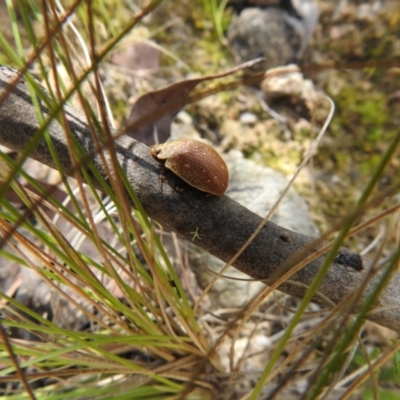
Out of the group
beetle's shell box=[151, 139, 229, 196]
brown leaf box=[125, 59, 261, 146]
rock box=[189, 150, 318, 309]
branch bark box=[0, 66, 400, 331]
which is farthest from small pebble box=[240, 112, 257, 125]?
branch bark box=[0, 66, 400, 331]

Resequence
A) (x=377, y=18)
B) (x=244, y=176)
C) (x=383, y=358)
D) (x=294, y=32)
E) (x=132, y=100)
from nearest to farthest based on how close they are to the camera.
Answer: (x=383, y=358) < (x=244, y=176) < (x=132, y=100) < (x=294, y=32) < (x=377, y=18)

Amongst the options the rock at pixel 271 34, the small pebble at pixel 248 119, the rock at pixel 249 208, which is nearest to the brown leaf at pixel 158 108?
the rock at pixel 249 208

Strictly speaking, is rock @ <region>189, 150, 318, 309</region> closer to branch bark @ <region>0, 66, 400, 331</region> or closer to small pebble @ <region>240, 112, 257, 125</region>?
small pebble @ <region>240, 112, 257, 125</region>

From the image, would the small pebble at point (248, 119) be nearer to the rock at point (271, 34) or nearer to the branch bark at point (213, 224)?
the rock at point (271, 34)

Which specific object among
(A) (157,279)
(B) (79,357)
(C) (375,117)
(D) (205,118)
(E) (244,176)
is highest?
(C) (375,117)

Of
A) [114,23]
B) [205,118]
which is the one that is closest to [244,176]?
[205,118]

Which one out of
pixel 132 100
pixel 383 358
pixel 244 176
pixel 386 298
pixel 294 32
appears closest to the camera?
pixel 383 358

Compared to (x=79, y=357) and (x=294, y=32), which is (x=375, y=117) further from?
(x=79, y=357)
